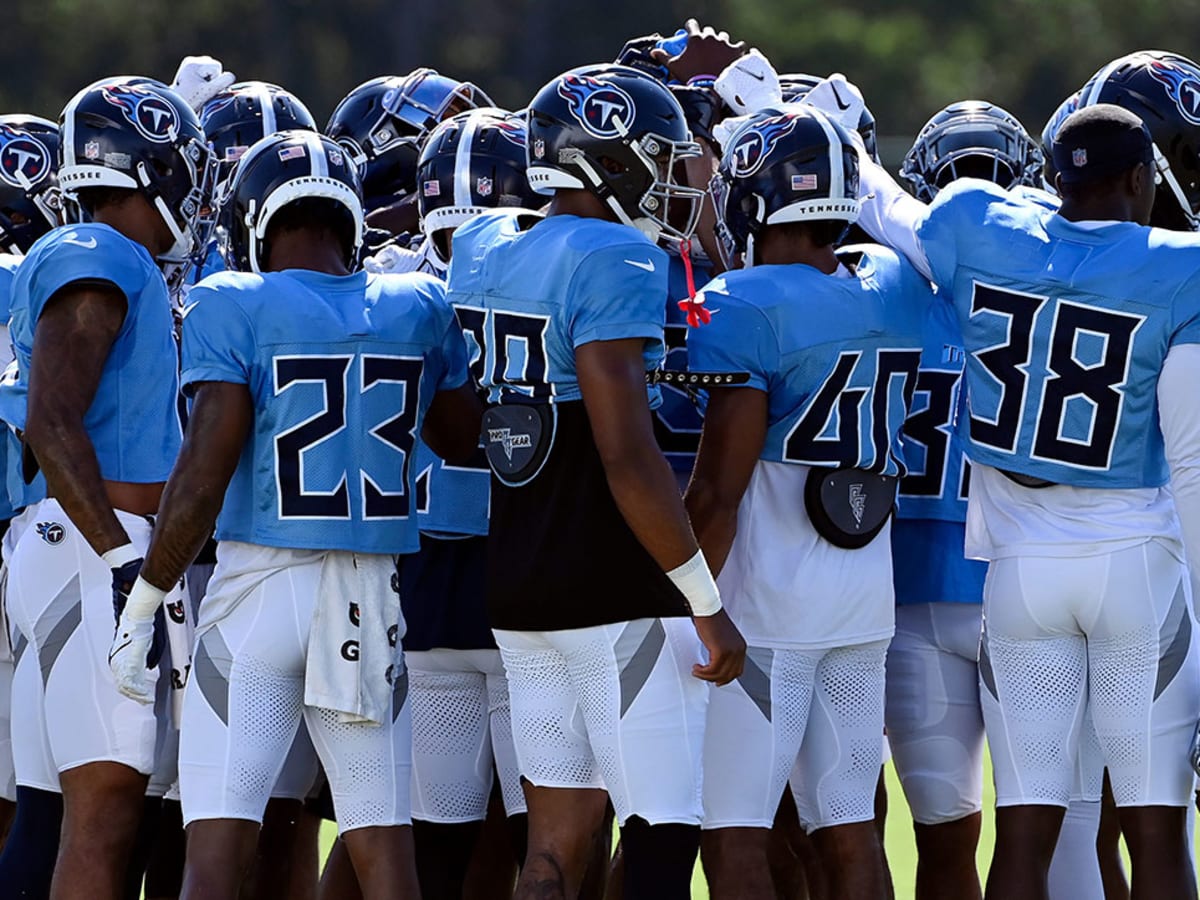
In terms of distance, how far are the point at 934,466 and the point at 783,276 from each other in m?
0.78

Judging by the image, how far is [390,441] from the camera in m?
4.17

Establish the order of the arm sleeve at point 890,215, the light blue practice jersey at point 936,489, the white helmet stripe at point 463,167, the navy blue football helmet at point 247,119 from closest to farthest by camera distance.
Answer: the arm sleeve at point 890,215 < the light blue practice jersey at point 936,489 < the white helmet stripe at point 463,167 < the navy blue football helmet at point 247,119

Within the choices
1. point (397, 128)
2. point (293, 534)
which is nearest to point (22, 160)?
point (397, 128)

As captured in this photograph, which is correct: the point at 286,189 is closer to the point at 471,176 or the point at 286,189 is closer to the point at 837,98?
the point at 471,176

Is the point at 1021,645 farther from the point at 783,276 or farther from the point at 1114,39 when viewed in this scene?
the point at 1114,39

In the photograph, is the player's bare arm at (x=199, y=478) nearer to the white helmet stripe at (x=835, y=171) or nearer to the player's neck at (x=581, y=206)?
the player's neck at (x=581, y=206)

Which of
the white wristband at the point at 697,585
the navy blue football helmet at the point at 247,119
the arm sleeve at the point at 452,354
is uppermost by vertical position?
the navy blue football helmet at the point at 247,119

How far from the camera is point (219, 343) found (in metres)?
4.01

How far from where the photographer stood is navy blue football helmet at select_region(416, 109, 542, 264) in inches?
196

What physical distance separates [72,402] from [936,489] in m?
2.02

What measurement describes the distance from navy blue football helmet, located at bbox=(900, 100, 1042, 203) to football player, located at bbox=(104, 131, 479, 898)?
185 centimetres

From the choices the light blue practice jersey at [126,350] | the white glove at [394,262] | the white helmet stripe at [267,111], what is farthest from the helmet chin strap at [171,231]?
the white helmet stripe at [267,111]

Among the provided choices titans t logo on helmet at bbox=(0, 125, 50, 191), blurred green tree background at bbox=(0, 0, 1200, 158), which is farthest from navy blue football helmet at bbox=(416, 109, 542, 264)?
blurred green tree background at bbox=(0, 0, 1200, 158)

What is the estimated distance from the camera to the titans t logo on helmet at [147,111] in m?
4.51
